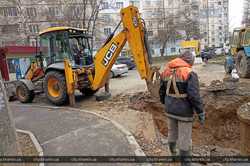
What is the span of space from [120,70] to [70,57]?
31.0 ft

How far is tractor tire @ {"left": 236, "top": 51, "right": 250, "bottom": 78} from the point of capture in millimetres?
13531

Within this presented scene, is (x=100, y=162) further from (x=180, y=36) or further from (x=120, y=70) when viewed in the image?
(x=180, y=36)

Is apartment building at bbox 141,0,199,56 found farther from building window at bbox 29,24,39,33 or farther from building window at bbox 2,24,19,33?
building window at bbox 2,24,19,33

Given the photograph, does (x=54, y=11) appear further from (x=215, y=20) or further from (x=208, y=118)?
(x=215, y=20)

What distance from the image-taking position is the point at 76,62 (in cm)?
952

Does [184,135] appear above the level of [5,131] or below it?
below

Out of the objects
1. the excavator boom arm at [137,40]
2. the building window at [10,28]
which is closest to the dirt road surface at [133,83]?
the excavator boom arm at [137,40]

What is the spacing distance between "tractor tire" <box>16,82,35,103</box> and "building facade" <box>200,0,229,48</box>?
205ft

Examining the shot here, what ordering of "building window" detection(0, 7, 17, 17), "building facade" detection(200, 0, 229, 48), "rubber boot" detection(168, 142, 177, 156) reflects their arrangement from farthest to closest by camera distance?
"building facade" detection(200, 0, 229, 48)
"building window" detection(0, 7, 17, 17)
"rubber boot" detection(168, 142, 177, 156)

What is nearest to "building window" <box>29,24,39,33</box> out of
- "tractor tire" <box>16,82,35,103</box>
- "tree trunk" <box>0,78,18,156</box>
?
"tractor tire" <box>16,82,35,103</box>

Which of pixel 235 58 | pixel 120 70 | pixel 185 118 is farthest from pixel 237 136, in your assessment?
pixel 120 70

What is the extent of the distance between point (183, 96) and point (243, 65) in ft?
38.7

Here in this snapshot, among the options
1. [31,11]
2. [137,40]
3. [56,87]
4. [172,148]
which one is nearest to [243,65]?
[137,40]

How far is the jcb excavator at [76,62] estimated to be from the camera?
7527 millimetres
